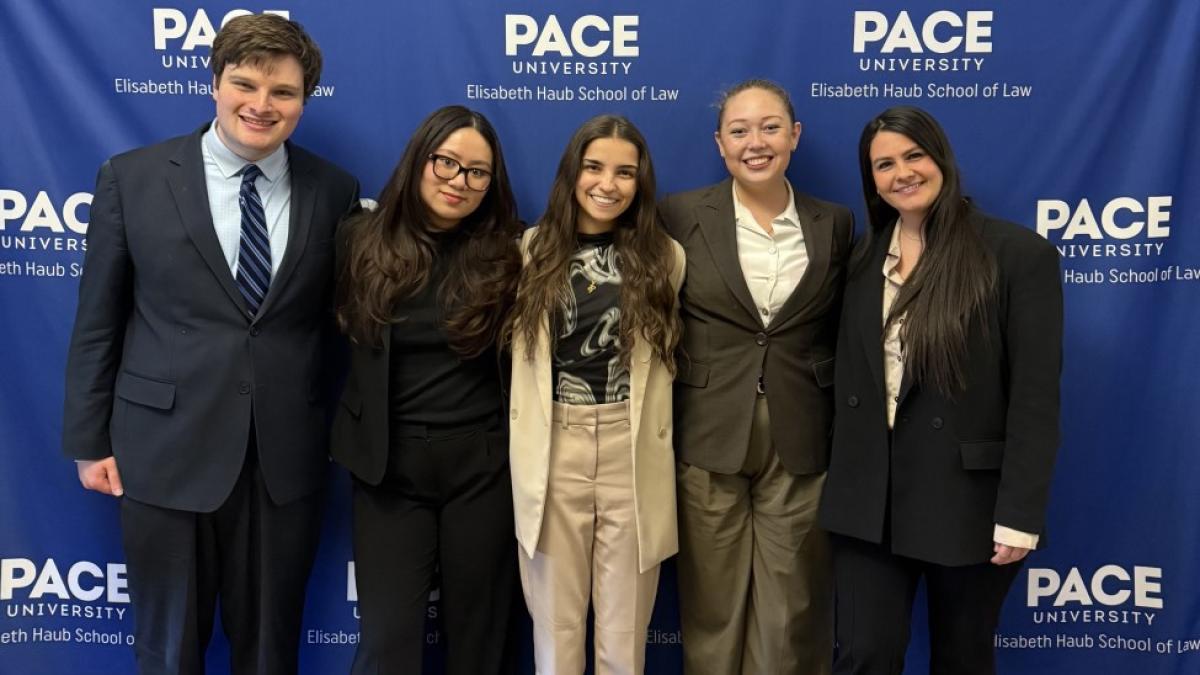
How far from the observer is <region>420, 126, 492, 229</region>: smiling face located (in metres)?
2.24

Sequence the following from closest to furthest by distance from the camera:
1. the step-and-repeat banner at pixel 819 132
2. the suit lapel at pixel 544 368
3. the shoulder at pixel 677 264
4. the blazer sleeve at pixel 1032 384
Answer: the blazer sleeve at pixel 1032 384, the suit lapel at pixel 544 368, the shoulder at pixel 677 264, the step-and-repeat banner at pixel 819 132

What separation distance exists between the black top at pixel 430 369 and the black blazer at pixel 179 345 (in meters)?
0.26

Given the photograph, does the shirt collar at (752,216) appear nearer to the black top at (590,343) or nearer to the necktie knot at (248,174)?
the black top at (590,343)

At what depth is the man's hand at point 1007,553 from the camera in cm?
203

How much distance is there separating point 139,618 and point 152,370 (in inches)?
26.0

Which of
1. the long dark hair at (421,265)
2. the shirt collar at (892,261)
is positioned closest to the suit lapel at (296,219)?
the long dark hair at (421,265)

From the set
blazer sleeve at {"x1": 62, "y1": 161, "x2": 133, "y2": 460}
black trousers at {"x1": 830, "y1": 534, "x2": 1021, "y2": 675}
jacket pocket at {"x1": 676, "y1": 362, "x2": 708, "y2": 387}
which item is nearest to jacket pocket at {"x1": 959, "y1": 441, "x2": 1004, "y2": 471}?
black trousers at {"x1": 830, "y1": 534, "x2": 1021, "y2": 675}

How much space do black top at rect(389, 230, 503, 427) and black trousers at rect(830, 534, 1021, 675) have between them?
99 centimetres

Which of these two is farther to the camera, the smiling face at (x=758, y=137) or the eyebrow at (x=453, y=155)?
the smiling face at (x=758, y=137)

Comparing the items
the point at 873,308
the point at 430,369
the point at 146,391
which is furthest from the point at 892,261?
the point at 146,391

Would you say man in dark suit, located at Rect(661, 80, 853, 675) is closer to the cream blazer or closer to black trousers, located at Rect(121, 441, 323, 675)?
the cream blazer

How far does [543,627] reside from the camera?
2.37 meters

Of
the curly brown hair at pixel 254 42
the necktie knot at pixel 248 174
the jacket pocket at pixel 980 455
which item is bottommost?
the jacket pocket at pixel 980 455

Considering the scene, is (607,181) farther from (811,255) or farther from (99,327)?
(99,327)
